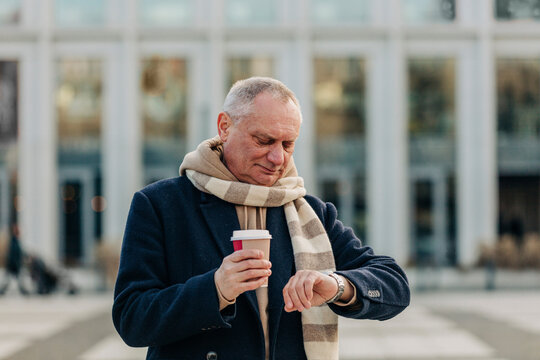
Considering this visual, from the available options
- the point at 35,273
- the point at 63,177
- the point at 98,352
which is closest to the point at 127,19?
the point at 63,177

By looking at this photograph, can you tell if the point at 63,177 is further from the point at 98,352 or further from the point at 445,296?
the point at 98,352

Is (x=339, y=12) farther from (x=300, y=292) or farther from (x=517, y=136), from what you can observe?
(x=300, y=292)

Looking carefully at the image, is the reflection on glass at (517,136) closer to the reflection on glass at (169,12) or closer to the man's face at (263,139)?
the reflection on glass at (169,12)

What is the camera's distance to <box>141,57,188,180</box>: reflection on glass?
24.3 m

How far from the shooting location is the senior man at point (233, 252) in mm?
2201

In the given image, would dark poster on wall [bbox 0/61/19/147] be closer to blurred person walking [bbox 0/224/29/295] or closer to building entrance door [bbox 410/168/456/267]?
blurred person walking [bbox 0/224/29/295]

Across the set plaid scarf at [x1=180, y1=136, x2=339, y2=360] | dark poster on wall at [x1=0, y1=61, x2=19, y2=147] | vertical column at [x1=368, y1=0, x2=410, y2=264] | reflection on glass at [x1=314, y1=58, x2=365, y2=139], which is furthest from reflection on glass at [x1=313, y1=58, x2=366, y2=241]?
plaid scarf at [x1=180, y1=136, x2=339, y2=360]

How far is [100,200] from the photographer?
24203 millimetres

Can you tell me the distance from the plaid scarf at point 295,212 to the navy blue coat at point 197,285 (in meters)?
0.04

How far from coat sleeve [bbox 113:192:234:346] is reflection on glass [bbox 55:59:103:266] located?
22.4 metres

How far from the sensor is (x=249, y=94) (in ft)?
7.71

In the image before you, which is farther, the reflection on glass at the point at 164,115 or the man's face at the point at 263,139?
the reflection on glass at the point at 164,115

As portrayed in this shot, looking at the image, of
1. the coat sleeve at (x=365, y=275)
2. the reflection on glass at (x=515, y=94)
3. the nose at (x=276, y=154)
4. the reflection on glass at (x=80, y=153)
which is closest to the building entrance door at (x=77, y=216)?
the reflection on glass at (x=80, y=153)

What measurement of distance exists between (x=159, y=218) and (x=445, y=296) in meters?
14.4
